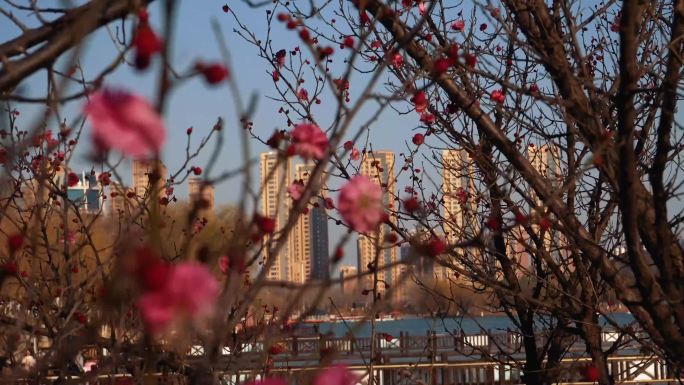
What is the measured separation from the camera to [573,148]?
483cm

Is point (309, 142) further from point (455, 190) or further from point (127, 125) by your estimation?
point (455, 190)

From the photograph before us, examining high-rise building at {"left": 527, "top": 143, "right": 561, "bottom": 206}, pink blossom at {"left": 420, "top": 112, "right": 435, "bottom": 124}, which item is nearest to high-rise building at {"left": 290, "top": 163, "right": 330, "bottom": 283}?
pink blossom at {"left": 420, "top": 112, "right": 435, "bottom": 124}

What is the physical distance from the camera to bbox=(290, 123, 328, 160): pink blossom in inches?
65.7

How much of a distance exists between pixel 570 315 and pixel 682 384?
3.43 ft

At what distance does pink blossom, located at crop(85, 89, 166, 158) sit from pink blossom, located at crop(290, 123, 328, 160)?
2.19ft

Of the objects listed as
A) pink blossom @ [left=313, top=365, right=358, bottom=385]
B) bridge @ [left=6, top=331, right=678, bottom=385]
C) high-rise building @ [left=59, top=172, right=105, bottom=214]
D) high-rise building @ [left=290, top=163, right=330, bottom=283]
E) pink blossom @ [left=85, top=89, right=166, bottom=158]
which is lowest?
pink blossom @ [left=313, top=365, right=358, bottom=385]

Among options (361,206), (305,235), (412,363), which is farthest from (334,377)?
(412,363)

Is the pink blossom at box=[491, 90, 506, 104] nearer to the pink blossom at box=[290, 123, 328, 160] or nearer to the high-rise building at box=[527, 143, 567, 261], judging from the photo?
the high-rise building at box=[527, 143, 567, 261]

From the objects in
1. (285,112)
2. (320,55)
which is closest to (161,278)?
(320,55)

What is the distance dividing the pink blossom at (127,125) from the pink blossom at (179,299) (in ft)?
0.54

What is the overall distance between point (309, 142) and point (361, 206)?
0.18m

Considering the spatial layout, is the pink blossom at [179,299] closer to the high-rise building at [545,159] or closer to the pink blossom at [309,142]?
the pink blossom at [309,142]

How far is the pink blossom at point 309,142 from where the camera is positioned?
1670 mm

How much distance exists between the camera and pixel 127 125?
3.26 feet
